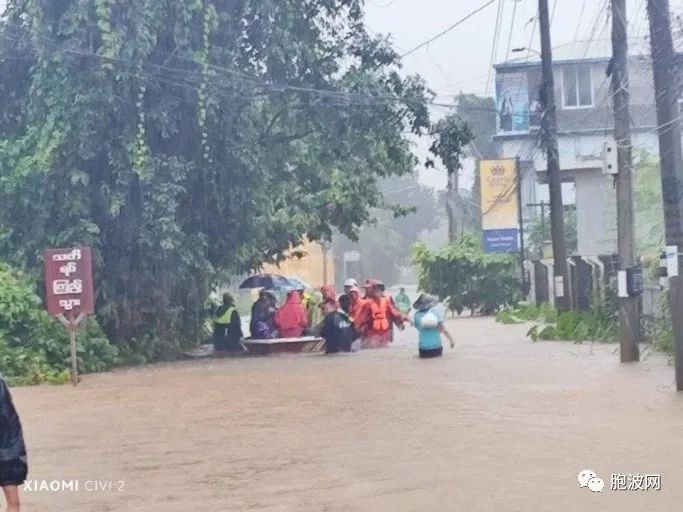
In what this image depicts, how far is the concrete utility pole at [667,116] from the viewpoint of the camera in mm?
16859

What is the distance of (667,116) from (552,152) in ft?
37.6

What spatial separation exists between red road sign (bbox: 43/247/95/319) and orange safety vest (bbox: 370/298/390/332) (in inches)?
340

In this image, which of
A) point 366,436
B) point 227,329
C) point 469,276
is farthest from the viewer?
point 469,276

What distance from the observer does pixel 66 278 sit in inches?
774

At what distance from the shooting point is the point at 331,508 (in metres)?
9.08

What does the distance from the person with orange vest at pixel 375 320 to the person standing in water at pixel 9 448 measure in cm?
1984

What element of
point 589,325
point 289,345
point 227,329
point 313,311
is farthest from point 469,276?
point 589,325

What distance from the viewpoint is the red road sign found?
1964cm

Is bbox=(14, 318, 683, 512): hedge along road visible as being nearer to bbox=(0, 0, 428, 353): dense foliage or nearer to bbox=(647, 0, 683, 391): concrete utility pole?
bbox=(647, 0, 683, 391): concrete utility pole

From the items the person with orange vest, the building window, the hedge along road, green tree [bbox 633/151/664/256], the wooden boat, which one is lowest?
the hedge along road

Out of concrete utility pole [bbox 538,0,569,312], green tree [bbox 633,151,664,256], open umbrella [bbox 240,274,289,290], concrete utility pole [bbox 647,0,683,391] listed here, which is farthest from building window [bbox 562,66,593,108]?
concrete utility pole [bbox 647,0,683,391]

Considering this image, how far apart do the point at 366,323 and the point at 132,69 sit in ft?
25.8

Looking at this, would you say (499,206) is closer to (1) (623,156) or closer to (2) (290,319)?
(2) (290,319)

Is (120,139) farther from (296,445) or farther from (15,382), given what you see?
(296,445)
